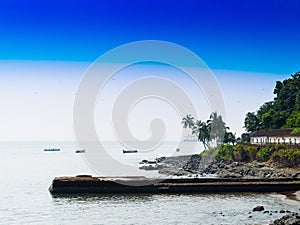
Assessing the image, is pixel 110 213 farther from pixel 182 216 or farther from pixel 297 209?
pixel 297 209

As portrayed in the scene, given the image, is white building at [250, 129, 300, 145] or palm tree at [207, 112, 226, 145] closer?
white building at [250, 129, 300, 145]

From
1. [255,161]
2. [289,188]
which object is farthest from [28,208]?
[255,161]

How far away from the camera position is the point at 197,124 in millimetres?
104125

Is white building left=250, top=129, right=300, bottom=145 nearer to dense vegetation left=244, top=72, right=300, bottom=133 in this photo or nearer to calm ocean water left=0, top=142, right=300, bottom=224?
dense vegetation left=244, top=72, right=300, bottom=133

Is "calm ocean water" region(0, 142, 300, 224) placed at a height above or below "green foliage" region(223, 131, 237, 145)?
below

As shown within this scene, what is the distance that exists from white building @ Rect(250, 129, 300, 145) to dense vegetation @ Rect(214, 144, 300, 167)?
359cm

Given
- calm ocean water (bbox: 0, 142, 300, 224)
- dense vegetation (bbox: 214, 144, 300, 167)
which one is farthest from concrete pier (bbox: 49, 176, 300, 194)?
dense vegetation (bbox: 214, 144, 300, 167)

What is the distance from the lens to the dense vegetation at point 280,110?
81.8 metres

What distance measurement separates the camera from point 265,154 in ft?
214

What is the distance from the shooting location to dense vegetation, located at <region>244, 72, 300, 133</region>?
8175 centimetres

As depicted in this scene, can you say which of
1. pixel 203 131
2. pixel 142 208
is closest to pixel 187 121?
pixel 203 131

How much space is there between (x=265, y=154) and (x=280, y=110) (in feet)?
91.1

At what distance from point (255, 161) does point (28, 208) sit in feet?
142

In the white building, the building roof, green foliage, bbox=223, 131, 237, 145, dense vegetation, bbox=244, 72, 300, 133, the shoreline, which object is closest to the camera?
the shoreline
